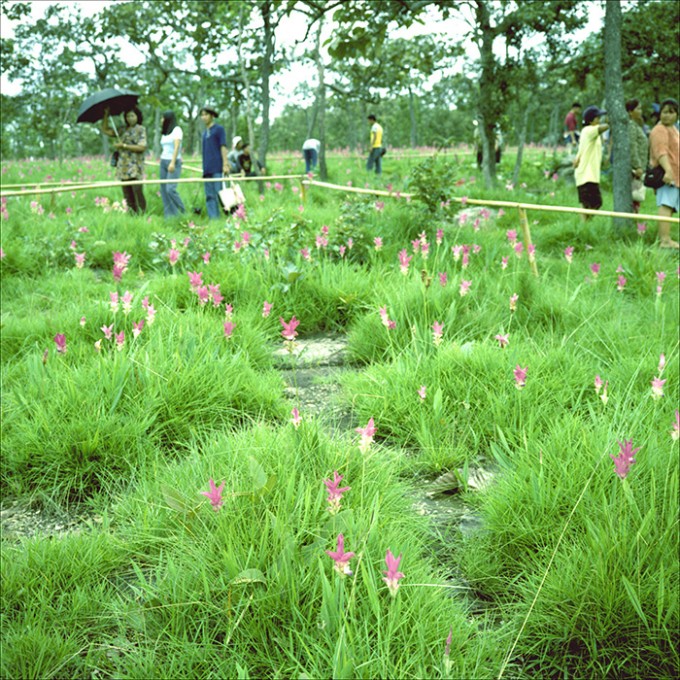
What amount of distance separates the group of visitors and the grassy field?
4.07 metres

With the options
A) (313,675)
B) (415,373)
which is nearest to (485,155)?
(415,373)

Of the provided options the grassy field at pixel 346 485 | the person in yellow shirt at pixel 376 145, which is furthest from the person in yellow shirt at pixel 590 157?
the person in yellow shirt at pixel 376 145

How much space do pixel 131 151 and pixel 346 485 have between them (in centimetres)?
961

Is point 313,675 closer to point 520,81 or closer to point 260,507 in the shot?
point 260,507

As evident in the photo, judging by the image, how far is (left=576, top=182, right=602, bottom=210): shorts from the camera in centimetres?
1002

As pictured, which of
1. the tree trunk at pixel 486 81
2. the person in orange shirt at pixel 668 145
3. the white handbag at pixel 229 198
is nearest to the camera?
the person in orange shirt at pixel 668 145

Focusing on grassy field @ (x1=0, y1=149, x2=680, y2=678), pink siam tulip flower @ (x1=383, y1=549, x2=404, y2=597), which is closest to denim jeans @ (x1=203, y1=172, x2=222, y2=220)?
grassy field @ (x1=0, y1=149, x2=680, y2=678)

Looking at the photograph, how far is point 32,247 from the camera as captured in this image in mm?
6703

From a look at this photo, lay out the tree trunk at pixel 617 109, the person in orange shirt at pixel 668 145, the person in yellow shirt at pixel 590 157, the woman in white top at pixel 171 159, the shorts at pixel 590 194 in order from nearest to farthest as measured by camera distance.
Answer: the tree trunk at pixel 617 109
the person in orange shirt at pixel 668 145
the person in yellow shirt at pixel 590 157
the shorts at pixel 590 194
the woman in white top at pixel 171 159

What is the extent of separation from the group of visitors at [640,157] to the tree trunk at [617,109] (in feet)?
1.76

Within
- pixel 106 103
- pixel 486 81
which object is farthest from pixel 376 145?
pixel 106 103

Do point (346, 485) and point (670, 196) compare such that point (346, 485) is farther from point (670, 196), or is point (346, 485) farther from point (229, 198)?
point (670, 196)

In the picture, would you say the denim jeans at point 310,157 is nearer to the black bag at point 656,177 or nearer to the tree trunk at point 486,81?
the tree trunk at point 486,81

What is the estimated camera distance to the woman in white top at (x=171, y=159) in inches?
414
